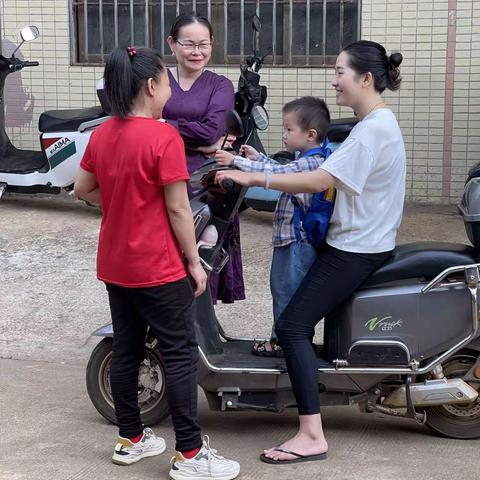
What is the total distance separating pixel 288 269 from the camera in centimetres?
452

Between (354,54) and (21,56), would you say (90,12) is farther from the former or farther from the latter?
(354,54)

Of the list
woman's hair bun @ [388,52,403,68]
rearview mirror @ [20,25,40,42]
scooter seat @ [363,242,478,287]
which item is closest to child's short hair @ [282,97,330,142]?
woman's hair bun @ [388,52,403,68]

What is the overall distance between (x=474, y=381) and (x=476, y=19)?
4869 millimetres

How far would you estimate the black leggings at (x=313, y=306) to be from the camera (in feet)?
14.2

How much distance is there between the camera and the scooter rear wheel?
448 cm

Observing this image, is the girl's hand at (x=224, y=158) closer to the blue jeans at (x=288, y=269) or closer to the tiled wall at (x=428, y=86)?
the blue jeans at (x=288, y=269)

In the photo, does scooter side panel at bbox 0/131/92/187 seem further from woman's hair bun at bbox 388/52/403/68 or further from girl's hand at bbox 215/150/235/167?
woman's hair bun at bbox 388/52/403/68

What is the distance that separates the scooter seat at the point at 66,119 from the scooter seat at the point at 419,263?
4.15 metres

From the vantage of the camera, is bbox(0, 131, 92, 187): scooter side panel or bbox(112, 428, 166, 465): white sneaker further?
bbox(0, 131, 92, 187): scooter side panel

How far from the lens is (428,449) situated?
4461 millimetres

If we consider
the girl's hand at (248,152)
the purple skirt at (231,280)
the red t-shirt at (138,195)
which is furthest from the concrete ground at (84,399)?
the girl's hand at (248,152)

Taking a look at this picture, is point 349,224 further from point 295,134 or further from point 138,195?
point 138,195

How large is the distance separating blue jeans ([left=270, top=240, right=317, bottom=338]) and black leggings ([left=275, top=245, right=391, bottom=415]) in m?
0.11

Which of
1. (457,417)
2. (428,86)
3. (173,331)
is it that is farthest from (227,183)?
(428,86)
